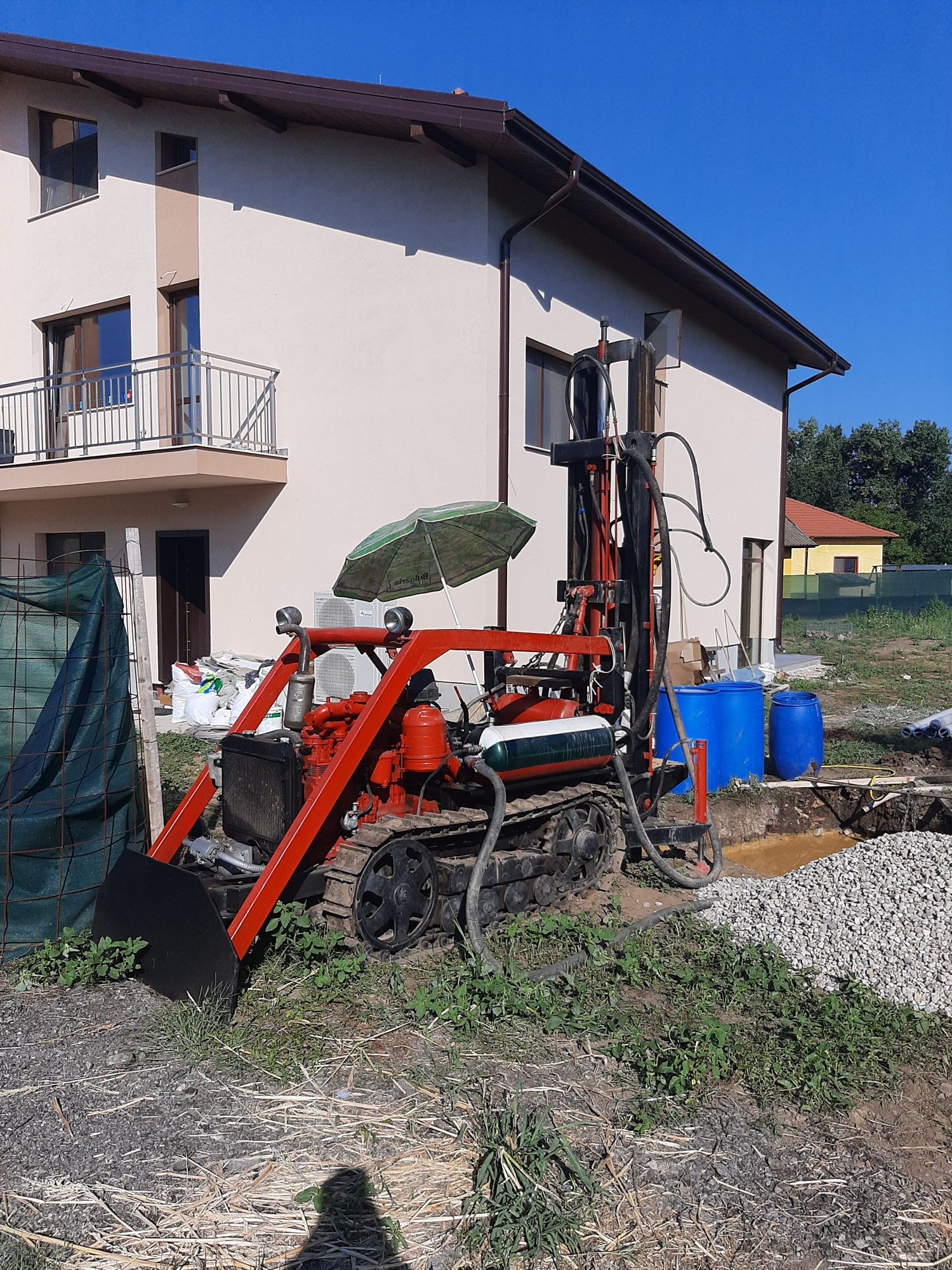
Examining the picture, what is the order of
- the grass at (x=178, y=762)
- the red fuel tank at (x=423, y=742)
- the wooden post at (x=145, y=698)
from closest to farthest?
the red fuel tank at (x=423, y=742) < the wooden post at (x=145, y=698) < the grass at (x=178, y=762)

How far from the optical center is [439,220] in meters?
10.1

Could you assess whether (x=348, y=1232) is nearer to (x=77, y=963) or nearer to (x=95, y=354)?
(x=77, y=963)

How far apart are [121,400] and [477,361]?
6138 mm

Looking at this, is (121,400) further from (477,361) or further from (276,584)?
(477,361)

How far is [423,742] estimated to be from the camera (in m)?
4.80

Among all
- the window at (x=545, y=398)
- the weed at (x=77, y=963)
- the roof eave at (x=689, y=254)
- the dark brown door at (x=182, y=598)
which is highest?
the roof eave at (x=689, y=254)

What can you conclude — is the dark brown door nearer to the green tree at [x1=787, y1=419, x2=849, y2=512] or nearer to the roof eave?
the roof eave

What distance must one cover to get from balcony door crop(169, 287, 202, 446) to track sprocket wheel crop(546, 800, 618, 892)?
306 inches

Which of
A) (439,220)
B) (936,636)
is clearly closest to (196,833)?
(439,220)

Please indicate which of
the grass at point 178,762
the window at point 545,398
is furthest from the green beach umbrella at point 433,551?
the window at point 545,398

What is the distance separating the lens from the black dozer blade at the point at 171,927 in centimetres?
395

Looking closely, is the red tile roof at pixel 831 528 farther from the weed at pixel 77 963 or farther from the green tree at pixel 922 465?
the weed at pixel 77 963

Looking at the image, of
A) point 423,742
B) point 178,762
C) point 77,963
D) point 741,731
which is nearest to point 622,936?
point 423,742

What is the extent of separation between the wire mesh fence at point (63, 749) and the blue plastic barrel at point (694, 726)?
4.36 meters
